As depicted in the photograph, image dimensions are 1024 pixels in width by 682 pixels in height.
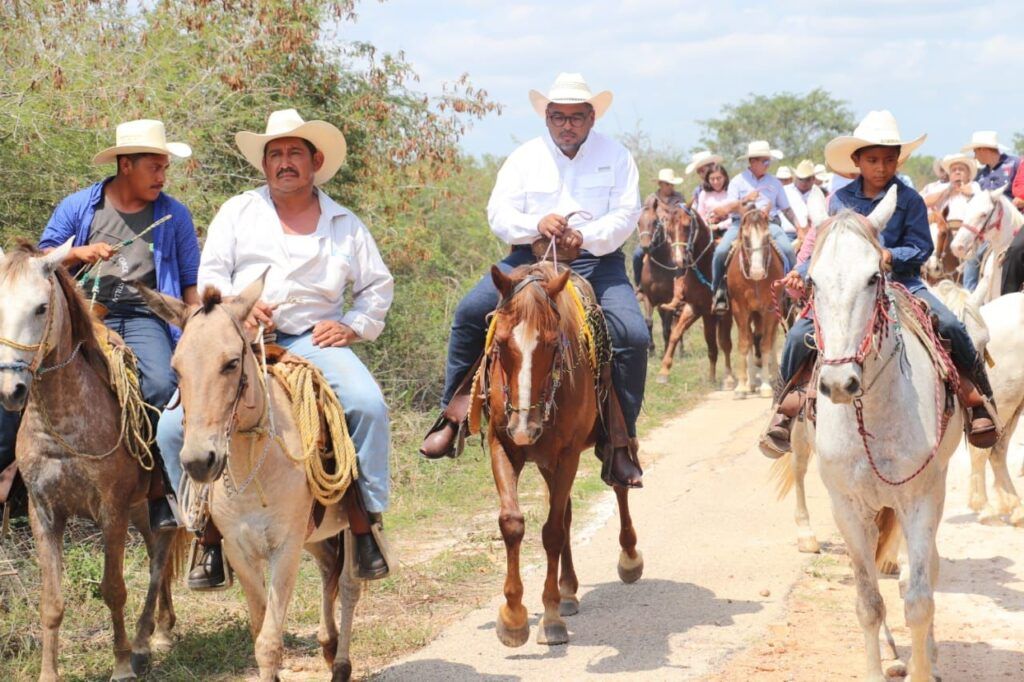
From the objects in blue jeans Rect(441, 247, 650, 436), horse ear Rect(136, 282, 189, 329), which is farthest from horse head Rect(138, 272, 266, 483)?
blue jeans Rect(441, 247, 650, 436)

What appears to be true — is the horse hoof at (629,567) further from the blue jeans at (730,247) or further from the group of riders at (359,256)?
the blue jeans at (730,247)

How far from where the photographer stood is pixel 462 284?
50.1ft

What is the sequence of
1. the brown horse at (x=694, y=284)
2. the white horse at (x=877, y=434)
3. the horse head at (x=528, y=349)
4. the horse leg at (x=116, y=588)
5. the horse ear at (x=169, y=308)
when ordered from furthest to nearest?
1. the brown horse at (x=694, y=284)
2. the horse head at (x=528, y=349)
3. the horse leg at (x=116, y=588)
4. the white horse at (x=877, y=434)
5. the horse ear at (x=169, y=308)

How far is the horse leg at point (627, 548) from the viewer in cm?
798

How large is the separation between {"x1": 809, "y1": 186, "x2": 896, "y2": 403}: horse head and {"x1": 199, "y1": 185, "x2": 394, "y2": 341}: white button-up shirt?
2437 millimetres

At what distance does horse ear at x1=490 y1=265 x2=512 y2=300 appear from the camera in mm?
6570

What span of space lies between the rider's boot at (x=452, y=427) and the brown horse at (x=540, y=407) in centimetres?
30

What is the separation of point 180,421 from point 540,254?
2.69 m

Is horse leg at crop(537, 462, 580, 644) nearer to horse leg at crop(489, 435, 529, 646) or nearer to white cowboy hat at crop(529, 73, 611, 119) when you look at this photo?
horse leg at crop(489, 435, 529, 646)

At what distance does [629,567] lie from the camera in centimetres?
807

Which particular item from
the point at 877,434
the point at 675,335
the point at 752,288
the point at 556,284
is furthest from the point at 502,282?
the point at 675,335

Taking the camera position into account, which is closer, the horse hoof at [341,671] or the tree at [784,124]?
the horse hoof at [341,671]

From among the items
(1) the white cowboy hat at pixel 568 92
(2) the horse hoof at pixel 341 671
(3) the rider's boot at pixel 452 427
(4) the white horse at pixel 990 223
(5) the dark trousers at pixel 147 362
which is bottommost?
(2) the horse hoof at pixel 341 671

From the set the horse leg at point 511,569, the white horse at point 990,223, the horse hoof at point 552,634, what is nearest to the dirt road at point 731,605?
the horse hoof at point 552,634
